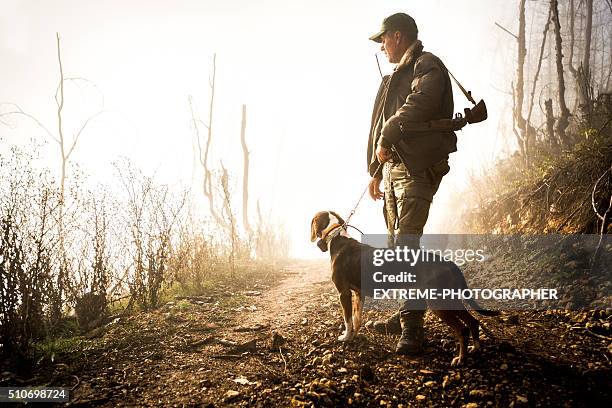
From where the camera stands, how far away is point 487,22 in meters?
18.6

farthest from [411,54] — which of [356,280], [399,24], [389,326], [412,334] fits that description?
[389,326]

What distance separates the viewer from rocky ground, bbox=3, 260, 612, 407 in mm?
1780

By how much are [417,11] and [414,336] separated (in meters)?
23.0

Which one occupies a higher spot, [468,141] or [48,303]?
[468,141]

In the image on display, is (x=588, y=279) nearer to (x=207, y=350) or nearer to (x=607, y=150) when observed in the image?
(x=607, y=150)

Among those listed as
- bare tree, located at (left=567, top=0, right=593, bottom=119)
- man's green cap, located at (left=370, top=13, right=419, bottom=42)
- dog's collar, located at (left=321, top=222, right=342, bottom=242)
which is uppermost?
bare tree, located at (left=567, top=0, right=593, bottom=119)

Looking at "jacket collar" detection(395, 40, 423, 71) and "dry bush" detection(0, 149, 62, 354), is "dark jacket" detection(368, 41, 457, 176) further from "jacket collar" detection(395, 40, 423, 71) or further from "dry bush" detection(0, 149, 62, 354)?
"dry bush" detection(0, 149, 62, 354)

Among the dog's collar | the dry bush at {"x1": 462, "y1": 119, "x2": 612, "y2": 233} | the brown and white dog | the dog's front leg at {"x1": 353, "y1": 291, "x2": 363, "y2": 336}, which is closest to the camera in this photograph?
the brown and white dog

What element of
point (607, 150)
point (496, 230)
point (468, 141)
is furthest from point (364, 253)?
point (468, 141)

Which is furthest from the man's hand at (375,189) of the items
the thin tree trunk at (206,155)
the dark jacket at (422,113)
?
the thin tree trunk at (206,155)

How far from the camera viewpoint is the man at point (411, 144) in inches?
94.8

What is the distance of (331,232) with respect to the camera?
310 centimetres

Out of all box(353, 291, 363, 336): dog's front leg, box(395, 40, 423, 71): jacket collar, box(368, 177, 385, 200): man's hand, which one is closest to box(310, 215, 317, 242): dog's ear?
box(368, 177, 385, 200): man's hand

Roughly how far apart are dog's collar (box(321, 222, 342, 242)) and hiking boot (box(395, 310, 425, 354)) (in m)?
0.97
